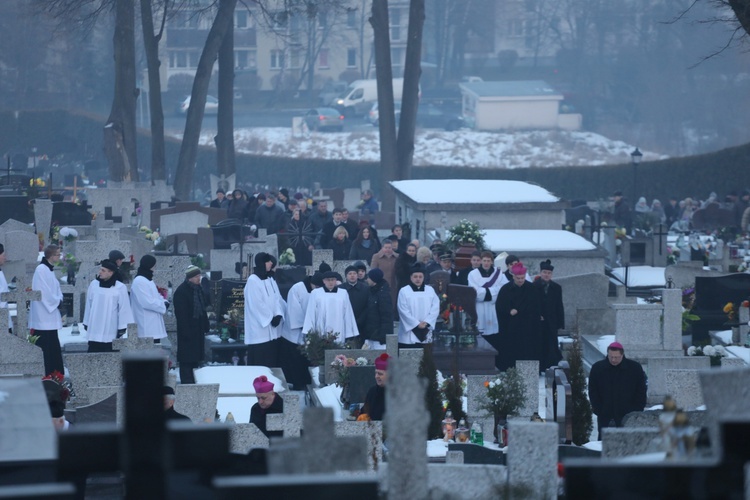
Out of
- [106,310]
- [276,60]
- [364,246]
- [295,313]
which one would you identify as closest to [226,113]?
[364,246]

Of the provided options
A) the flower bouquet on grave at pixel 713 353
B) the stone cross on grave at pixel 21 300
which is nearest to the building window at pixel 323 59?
the stone cross on grave at pixel 21 300

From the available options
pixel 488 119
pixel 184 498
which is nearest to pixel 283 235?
pixel 184 498

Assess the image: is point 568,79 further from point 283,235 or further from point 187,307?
point 187,307

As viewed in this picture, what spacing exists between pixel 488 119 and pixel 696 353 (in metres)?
54.8

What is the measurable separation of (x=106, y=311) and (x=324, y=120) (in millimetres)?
49811

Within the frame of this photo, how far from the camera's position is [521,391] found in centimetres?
1102

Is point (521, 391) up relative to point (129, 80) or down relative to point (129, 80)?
down

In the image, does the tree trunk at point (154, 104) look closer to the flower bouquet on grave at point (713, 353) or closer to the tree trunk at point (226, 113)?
the tree trunk at point (226, 113)

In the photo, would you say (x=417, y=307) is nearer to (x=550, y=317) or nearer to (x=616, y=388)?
(x=550, y=317)

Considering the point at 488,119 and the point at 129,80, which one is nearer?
the point at 129,80

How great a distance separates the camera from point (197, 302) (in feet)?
47.0

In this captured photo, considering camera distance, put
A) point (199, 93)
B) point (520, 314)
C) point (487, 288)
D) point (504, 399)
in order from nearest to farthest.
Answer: point (504, 399) < point (520, 314) < point (487, 288) < point (199, 93)

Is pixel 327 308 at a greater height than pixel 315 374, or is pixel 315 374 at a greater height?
pixel 327 308

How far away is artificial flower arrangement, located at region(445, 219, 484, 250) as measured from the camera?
18281mm
